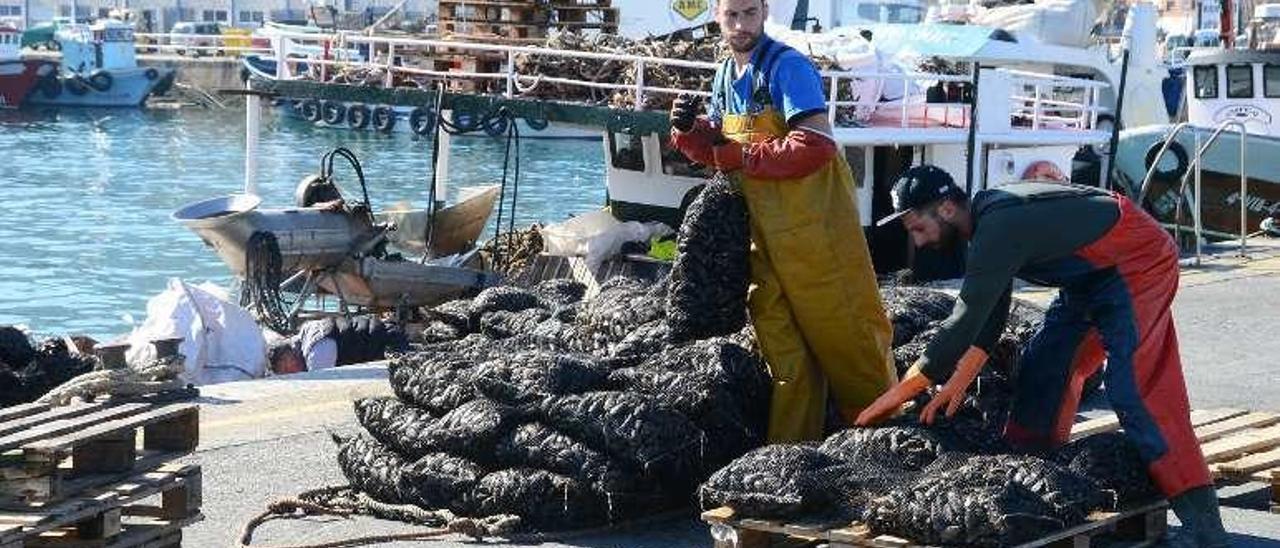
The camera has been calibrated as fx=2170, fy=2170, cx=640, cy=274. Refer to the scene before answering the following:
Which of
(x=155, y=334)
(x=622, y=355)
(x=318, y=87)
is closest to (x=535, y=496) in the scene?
(x=622, y=355)

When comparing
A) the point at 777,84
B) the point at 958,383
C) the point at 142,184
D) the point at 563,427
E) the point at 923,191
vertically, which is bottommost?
the point at 142,184

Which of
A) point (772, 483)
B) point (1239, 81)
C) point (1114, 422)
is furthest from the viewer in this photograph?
point (1239, 81)

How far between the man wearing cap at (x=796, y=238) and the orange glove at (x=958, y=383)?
2.06 feet

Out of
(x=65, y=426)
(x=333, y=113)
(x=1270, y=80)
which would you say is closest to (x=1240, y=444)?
(x=65, y=426)

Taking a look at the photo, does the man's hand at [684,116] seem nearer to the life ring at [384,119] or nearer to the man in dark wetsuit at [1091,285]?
the man in dark wetsuit at [1091,285]

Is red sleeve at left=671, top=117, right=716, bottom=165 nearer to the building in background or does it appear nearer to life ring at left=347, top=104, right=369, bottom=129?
life ring at left=347, top=104, right=369, bottom=129

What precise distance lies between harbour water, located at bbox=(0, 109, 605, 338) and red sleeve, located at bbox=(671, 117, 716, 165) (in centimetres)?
1241

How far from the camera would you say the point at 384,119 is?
5241cm

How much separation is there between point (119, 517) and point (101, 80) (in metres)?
56.8

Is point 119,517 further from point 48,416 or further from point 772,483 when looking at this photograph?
point 772,483

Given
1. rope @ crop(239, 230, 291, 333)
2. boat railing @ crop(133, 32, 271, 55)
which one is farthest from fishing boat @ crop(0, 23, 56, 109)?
rope @ crop(239, 230, 291, 333)

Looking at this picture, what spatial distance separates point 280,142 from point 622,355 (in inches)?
1722

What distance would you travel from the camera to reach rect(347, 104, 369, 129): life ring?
52844mm

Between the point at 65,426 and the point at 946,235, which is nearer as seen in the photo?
the point at 65,426
